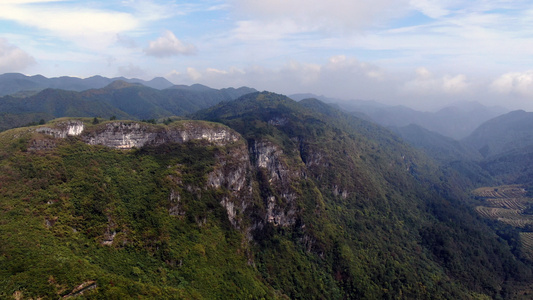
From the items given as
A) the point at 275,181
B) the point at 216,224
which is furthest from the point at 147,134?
the point at 275,181

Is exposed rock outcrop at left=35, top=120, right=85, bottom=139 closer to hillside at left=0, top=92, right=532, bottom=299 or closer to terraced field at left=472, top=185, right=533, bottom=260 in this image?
hillside at left=0, top=92, right=532, bottom=299

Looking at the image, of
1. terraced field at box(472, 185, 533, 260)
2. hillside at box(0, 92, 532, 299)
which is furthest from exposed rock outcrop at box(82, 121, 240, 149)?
terraced field at box(472, 185, 533, 260)

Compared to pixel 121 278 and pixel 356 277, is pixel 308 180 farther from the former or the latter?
pixel 121 278

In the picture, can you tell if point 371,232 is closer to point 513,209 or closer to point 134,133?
point 134,133

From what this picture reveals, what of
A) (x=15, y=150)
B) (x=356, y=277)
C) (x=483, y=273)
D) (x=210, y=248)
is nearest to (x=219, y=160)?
(x=210, y=248)

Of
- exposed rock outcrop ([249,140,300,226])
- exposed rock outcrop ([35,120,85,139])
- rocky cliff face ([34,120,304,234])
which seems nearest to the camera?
exposed rock outcrop ([35,120,85,139])

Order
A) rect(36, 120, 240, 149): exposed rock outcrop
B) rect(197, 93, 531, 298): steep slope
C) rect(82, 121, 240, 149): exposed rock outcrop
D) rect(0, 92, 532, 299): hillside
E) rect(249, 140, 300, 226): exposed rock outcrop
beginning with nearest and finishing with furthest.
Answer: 1. rect(0, 92, 532, 299): hillside
2. rect(36, 120, 240, 149): exposed rock outcrop
3. rect(82, 121, 240, 149): exposed rock outcrop
4. rect(197, 93, 531, 298): steep slope
5. rect(249, 140, 300, 226): exposed rock outcrop

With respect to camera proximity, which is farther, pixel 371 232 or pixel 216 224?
pixel 371 232

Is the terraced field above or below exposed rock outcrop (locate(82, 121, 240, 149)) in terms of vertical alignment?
below
